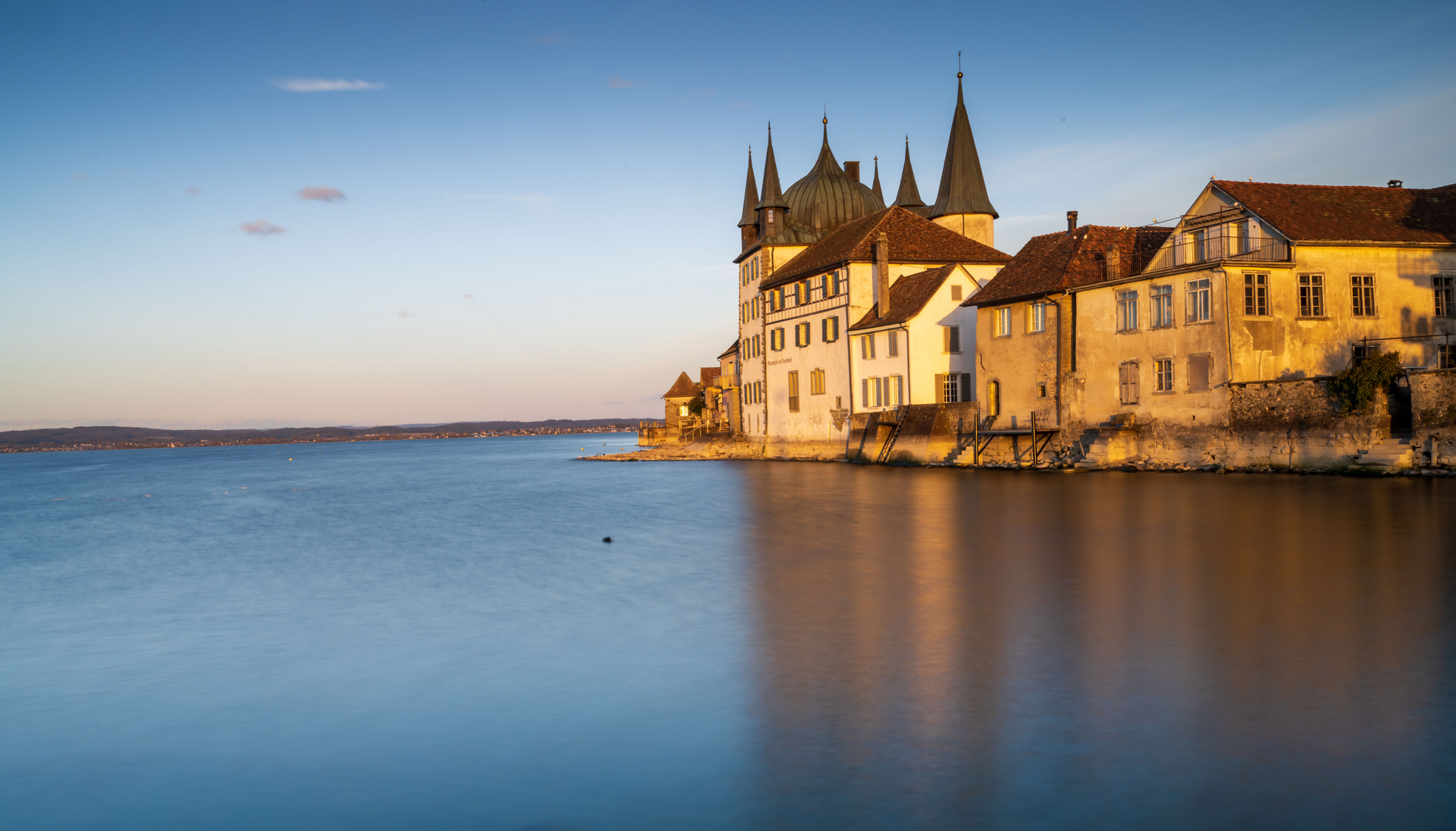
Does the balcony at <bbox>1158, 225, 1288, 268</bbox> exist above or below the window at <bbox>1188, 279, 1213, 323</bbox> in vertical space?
above

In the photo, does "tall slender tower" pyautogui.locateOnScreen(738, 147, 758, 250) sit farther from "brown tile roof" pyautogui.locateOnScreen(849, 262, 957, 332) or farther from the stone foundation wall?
the stone foundation wall

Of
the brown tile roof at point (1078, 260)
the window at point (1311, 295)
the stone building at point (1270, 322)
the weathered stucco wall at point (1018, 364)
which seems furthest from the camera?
the weathered stucco wall at point (1018, 364)

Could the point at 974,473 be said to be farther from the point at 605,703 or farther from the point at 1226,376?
the point at 605,703

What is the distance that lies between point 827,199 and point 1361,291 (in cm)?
3686

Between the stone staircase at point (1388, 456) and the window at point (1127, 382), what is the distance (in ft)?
26.9

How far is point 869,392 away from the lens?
52.8 m

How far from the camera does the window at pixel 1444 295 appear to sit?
35469 millimetres

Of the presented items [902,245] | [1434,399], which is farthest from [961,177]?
[1434,399]

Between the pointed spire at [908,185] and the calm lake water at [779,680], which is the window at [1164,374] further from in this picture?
the pointed spire at [908,185]

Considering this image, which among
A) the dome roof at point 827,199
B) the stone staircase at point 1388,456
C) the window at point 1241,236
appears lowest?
the stone staircase at point 1388,456

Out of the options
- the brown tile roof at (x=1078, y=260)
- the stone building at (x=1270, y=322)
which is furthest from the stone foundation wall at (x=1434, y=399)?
the brown tile roof at (x=1078, y=260)

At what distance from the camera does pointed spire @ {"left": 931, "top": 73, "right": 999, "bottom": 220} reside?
62812mm

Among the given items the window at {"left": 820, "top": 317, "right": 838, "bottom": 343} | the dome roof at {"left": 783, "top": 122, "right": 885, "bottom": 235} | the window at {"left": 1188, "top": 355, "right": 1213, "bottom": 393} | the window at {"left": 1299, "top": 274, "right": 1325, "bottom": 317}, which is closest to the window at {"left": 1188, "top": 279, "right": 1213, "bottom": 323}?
the window at {"left": 1188, "top": 355, "right": 1213, "bottom": 393}

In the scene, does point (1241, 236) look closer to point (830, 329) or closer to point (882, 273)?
point (882, 273)
